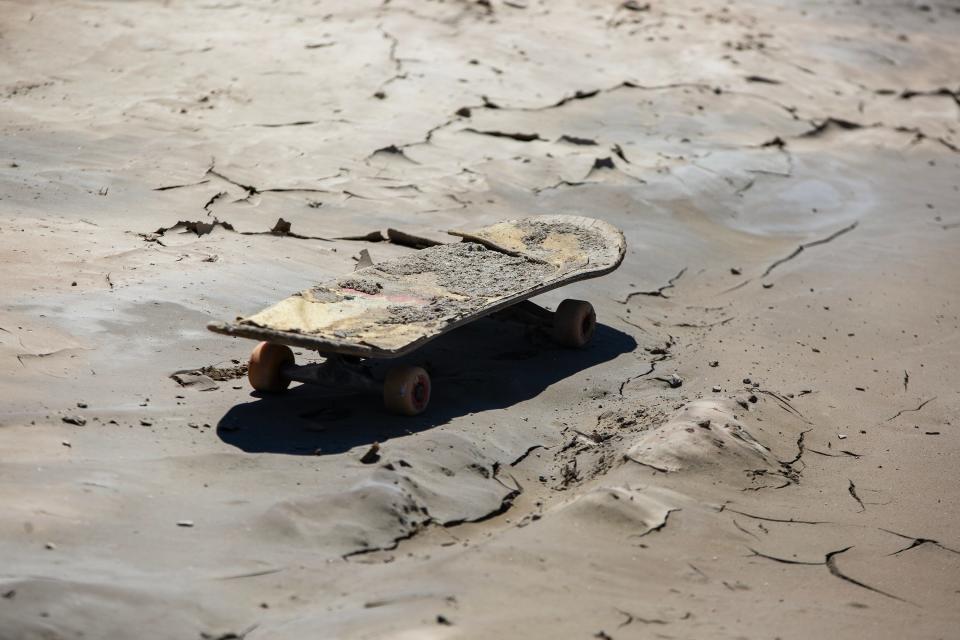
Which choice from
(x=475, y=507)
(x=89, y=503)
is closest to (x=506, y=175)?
(x=475, y=507)

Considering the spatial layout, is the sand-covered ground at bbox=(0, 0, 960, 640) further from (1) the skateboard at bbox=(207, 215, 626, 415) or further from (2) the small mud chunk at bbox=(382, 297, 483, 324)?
(2) the small mud chunk at bbox=(382, 297, 483, 324)

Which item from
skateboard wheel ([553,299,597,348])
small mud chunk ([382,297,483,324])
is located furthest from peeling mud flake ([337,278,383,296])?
skateboard wheel ([553,299,597,348])

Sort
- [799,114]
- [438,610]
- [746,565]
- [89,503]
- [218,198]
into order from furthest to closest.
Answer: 1. [799,114]
2. [218,198]
3. [746,565]
4. [89,503]
5. [438,610]

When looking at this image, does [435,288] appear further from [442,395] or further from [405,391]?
[405,391]

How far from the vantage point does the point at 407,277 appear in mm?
5172

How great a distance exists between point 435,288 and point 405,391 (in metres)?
0.71

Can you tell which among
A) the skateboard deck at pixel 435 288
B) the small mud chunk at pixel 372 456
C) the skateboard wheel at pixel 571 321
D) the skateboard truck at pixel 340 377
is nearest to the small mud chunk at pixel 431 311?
the skateboard deck at pixel 435 288

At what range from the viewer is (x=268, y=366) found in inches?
177

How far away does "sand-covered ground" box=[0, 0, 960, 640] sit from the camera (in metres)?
3.41

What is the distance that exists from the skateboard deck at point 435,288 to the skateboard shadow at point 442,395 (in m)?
0.31

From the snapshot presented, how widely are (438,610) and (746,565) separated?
1.13 m

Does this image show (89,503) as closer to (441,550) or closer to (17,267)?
(441,550)

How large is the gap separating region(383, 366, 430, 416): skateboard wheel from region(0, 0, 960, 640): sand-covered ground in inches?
3.4

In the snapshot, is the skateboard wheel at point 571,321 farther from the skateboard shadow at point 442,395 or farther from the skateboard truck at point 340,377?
the skateboard truck at point 340,377
